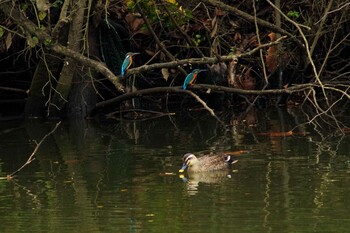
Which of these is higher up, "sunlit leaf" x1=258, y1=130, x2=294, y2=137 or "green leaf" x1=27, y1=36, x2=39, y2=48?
"green leaf" x1=27, y1=36, x2=39, y2=48

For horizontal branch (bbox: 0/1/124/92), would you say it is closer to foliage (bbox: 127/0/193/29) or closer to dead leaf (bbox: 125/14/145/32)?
foliage (bbox: 127/0/193/29)

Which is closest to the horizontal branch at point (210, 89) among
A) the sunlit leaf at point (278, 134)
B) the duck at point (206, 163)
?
the sunlit leaf at point (278, 134)

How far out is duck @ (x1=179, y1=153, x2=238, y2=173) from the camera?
12984 mm

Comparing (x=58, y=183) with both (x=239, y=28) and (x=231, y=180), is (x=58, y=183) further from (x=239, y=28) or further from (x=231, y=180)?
(x=239, y=28)

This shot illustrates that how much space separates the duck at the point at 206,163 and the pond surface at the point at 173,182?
0.14 meters

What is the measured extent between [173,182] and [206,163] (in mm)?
1230

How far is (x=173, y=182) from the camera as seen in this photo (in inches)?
476

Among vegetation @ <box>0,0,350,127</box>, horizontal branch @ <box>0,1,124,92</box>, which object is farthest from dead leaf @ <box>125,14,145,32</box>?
horizontal branch @ <box>0,1,124,92</box>

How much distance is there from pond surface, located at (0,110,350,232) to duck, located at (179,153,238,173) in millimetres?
138

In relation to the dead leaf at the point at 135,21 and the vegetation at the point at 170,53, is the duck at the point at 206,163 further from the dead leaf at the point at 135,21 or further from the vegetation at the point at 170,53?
the dead leaf at the point at 135,21

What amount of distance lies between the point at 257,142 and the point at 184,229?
6.21m

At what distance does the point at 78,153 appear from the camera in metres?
15.0

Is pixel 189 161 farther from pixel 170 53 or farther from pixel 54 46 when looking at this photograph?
pixel 170 53

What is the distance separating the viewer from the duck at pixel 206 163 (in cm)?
1298
